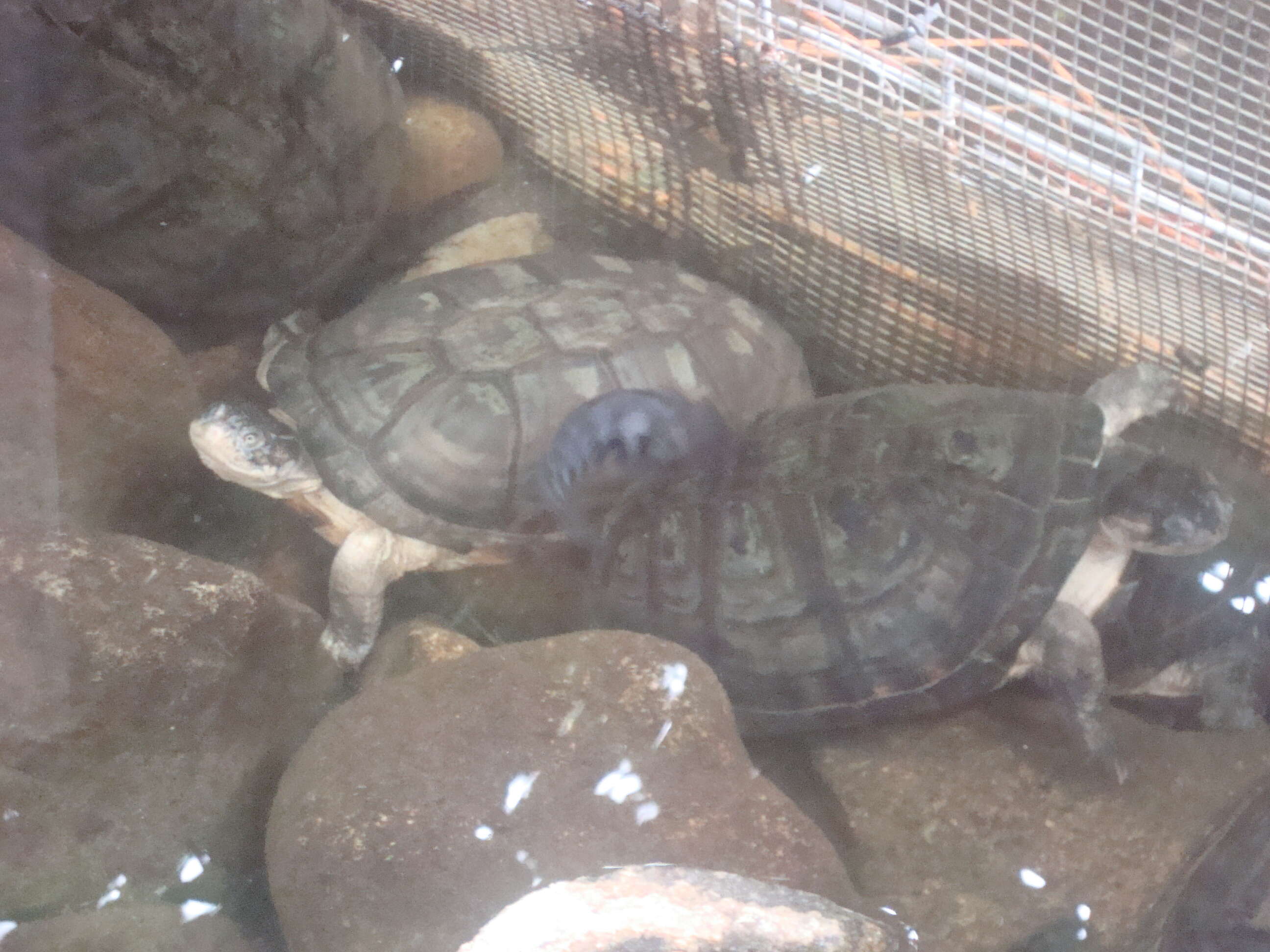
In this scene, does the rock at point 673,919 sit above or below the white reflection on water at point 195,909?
above

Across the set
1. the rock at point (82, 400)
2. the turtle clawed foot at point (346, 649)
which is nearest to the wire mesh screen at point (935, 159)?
the rock at point (82, 400)

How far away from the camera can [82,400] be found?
5.76 feet

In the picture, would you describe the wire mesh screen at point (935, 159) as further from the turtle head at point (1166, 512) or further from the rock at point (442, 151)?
the turtle head at point (1166, 512)

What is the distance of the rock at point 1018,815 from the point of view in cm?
146

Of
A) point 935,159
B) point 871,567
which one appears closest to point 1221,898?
point 871,567

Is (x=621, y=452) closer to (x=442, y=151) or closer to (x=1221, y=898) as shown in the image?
(x=442, y=151)

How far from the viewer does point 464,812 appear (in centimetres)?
135

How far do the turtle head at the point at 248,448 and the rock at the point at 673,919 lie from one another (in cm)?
109

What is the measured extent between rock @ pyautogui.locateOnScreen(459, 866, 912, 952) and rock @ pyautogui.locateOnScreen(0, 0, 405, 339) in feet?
5.06

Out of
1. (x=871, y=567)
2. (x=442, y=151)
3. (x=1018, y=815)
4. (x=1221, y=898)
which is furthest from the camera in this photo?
(x=442, y=151)

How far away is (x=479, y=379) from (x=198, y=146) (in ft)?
2.43

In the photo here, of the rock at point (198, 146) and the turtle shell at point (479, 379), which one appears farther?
the turtle shell at point (479, 379)

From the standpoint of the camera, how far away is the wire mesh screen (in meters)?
1.53

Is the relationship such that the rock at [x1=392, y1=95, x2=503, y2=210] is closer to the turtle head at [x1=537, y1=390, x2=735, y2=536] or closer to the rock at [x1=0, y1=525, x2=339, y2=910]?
the turtle head at [x1=537, y1=390, x2=735, y2=536]
